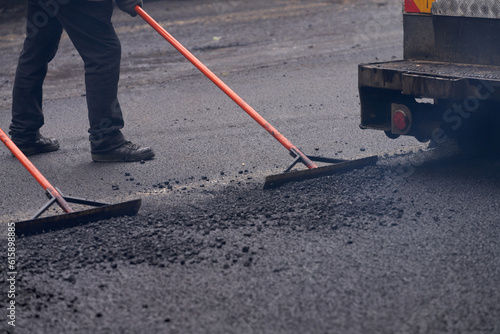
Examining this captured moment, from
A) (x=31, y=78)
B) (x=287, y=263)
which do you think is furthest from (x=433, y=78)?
(x=31, y=78)

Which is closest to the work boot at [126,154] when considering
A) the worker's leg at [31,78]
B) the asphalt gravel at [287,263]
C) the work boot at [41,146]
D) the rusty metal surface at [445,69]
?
the work boot at [41,146]

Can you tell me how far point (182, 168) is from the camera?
493 cm

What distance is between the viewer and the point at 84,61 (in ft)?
16.7

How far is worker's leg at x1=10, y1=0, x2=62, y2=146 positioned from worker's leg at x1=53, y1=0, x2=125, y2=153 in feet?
1.07

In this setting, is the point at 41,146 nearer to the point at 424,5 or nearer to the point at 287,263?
the point at 287,263

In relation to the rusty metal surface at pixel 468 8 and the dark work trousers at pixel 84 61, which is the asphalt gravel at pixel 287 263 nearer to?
the rusty metal surface at pixel 468 8

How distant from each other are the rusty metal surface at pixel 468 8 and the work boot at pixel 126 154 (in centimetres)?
230

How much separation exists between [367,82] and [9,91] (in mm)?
4879

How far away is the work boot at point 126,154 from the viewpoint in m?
5.14

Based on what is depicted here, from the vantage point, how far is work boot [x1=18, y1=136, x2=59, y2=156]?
5.36 m

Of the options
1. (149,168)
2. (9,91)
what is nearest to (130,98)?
(9,91)

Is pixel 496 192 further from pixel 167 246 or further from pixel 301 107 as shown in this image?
pixel 301 107

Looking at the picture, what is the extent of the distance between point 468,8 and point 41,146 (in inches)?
132

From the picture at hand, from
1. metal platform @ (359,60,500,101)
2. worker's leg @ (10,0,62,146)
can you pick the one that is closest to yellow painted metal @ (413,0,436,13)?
metal platform @ (359,60,500,101)
